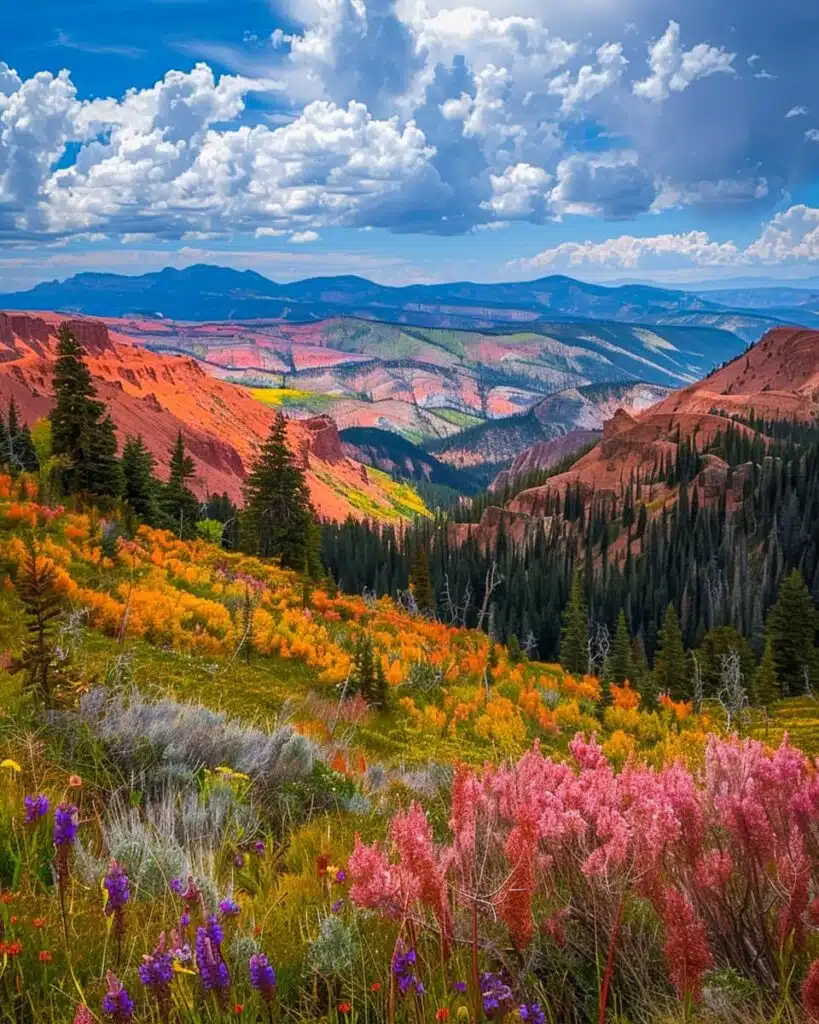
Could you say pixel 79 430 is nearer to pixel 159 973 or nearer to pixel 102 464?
pixel 102 464

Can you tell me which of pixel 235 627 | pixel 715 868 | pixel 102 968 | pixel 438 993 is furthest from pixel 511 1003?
pixel 235 627

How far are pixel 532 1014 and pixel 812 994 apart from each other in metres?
0.93

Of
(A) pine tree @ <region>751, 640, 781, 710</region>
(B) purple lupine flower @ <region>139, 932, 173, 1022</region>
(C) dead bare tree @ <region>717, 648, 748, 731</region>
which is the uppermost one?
(B) purple lupine flower @ <region>139, 932, 173, 1022</region>

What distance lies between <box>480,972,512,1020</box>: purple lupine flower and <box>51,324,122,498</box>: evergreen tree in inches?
999

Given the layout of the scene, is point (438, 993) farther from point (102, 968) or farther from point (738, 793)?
point (738, 793)

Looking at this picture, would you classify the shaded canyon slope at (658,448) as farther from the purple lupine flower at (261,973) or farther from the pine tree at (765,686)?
the purple lupine flower at (261,973)

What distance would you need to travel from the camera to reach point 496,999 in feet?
7.66

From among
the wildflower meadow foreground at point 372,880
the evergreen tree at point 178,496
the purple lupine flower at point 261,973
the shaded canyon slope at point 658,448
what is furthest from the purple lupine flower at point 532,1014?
the shaded canyon slope at point 658,448

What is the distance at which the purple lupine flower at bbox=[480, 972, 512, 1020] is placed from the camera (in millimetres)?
2285

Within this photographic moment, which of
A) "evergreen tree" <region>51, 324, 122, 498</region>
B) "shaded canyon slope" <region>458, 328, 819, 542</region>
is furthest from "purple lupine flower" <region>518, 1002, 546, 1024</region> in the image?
"shaded canyon slope" <region>458, 328, 819, 542</region>

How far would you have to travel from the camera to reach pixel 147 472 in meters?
35.2

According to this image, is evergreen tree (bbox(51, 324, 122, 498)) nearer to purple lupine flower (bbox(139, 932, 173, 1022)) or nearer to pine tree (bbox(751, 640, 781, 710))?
purple lupine flower (bbox(139, 932, 173, 1022))

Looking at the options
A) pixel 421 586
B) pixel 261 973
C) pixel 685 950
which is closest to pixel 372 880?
pixel 261 973

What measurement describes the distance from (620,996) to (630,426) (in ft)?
491
